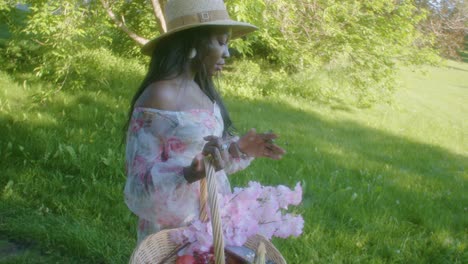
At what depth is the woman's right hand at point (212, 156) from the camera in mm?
1410

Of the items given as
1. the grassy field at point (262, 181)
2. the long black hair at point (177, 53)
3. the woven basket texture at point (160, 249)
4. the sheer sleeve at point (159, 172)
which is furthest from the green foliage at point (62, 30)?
the woven basket texture at point (160, 249)

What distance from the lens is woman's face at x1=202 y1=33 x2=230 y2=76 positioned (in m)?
1.86

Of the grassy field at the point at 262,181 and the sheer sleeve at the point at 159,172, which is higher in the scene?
the sheer sleeve at the point at 159,172

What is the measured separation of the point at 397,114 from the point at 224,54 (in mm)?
8188

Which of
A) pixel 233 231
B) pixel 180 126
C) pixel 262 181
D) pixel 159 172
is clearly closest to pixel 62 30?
pixel 262 181

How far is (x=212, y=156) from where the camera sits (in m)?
1.42

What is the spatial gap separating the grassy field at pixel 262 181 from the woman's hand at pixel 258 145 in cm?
154

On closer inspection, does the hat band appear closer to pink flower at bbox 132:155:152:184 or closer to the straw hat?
the straw hat

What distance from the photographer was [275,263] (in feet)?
5.47

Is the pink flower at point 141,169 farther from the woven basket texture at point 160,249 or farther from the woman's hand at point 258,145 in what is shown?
the woman's hand at point 258,145

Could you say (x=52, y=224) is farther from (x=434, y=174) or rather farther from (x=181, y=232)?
(x=434, y=174)

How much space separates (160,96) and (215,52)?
282mm

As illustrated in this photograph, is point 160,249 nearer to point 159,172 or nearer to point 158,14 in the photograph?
point 159,172

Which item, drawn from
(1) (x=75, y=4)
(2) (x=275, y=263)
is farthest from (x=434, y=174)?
(1) (x=75, y=4)
